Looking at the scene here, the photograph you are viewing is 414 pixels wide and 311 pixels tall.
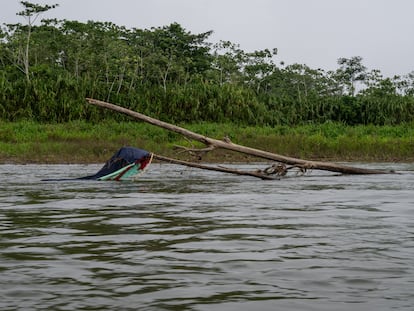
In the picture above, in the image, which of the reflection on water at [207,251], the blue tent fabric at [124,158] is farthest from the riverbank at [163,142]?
the reflection on water at [207,251]

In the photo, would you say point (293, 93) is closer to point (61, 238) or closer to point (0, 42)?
point (0, 42)

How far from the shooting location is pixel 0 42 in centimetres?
3691

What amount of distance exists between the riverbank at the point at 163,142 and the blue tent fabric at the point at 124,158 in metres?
8.07

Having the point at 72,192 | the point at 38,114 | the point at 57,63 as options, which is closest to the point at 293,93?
the point at 57,63

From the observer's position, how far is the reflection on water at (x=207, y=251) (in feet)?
12.4

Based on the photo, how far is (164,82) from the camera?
37531mm

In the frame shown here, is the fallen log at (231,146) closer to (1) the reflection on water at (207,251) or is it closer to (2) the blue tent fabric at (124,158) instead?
(2) the blue tent fabric at (124,158)

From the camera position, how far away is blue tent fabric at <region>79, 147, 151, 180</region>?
13.0 metres

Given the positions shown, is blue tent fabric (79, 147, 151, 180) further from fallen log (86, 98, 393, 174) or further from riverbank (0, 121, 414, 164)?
riverbank (0, 121, 414, 164)

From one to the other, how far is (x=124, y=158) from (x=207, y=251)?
795 cm

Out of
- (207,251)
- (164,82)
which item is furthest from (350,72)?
(207,251)

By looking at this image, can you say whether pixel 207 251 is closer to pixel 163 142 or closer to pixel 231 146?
pixel 231 146

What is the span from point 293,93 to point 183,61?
1088cm

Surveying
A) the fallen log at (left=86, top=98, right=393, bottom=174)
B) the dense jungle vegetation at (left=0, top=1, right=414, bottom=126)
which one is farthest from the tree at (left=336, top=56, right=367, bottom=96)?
the fallen log at (left=86, top=98, right=393, bottom=174)
